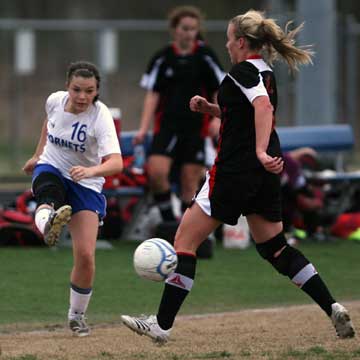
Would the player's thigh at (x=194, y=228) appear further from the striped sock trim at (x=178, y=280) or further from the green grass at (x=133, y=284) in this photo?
the green grass at (x=133, y=284)

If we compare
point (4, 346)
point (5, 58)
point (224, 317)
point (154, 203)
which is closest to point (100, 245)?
point (154, 203)

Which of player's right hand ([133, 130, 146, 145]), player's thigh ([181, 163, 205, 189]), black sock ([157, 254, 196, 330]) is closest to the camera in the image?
black sock ([157, 254, 196, 330])

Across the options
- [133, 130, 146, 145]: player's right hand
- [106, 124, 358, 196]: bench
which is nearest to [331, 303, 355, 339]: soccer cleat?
Result: [133, 130, 146, 145]: player's right hand

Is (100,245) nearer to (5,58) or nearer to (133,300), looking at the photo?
(133,300)

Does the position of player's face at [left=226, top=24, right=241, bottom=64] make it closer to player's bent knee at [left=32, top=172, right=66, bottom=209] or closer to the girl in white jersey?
the girl in white jersey

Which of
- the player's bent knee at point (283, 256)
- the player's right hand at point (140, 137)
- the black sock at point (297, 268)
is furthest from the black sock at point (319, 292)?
the player's right hand at point (140, 137)

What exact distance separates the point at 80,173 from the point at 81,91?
0.63 meters

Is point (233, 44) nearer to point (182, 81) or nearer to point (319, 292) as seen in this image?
point (319, 292)

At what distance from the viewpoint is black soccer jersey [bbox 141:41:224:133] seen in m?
12.5

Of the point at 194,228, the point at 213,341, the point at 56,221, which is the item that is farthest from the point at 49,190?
the point at 213,341

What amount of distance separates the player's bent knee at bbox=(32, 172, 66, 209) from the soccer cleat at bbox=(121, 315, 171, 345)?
87cm

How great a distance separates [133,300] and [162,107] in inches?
134

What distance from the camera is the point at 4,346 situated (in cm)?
755

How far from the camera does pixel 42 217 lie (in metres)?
7.61
